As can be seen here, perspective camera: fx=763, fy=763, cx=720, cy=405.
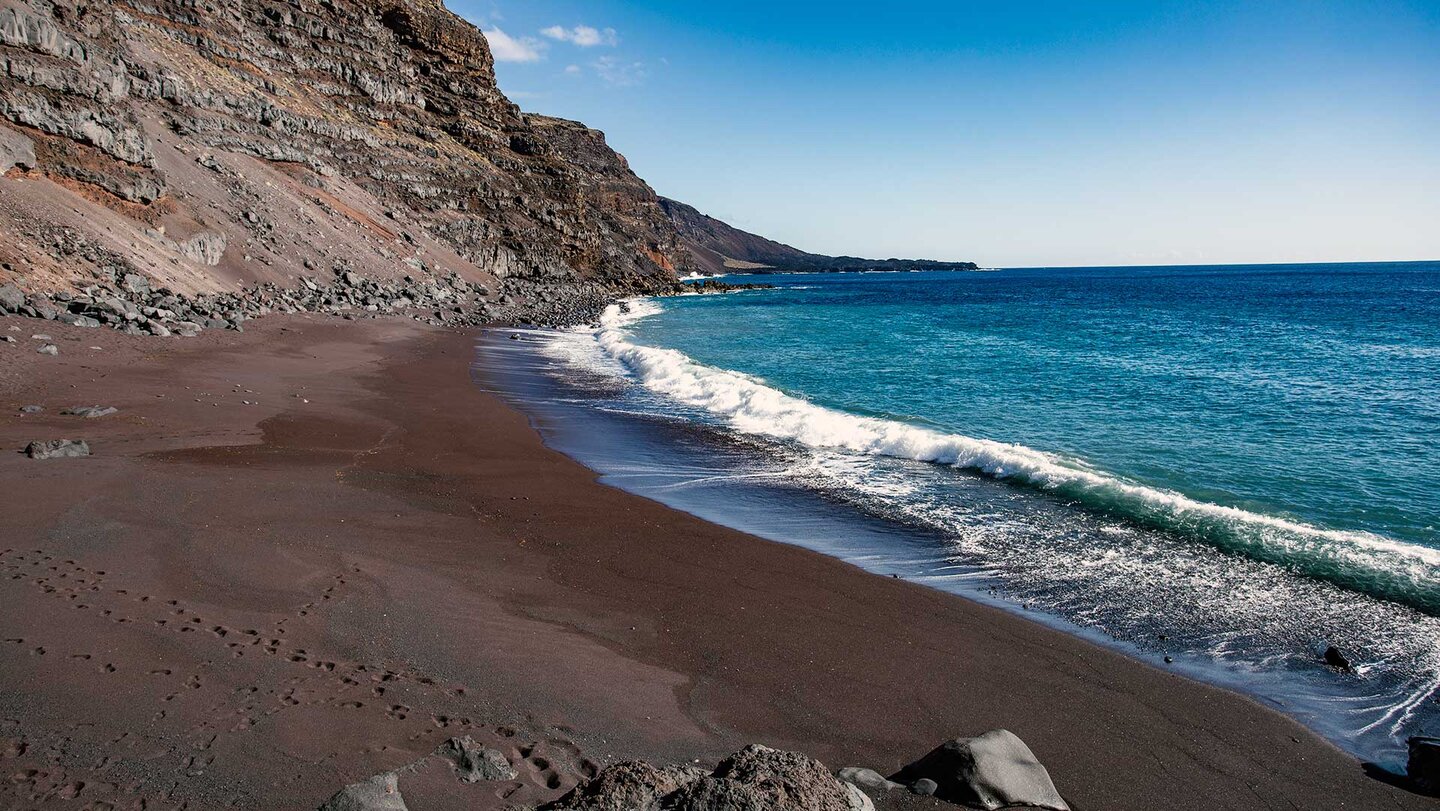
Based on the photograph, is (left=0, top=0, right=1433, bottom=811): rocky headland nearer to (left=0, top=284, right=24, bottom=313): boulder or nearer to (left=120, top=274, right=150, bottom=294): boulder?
(left=0, top=284, right=24, bottom=313): boulder

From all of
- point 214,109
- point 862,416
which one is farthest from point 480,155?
point 862,416

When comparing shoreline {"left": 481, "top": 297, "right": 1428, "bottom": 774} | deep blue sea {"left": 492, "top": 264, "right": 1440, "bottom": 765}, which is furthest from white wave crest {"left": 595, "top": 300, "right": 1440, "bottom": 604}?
shoreline {"left": 481, "top": 297, "right": 1428, "bottom": 774}

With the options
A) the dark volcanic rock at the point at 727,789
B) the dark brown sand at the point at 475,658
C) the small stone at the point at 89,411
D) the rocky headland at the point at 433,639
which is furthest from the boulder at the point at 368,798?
the small stone at the point at 89,411

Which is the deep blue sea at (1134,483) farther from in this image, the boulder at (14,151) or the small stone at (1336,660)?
the boulder at (14,151)

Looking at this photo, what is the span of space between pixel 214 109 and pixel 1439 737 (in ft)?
181

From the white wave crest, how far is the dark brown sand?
4.25 m

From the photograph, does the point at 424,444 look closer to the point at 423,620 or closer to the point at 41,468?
the point at 41,468

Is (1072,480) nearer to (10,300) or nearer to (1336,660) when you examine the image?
(1336,660)

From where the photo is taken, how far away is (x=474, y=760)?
4234 mm

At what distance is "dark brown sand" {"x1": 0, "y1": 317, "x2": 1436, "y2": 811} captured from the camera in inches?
170

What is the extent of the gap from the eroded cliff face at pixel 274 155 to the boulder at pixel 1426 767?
26.1m

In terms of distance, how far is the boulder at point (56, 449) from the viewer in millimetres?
9422

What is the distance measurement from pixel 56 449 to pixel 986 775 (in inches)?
443

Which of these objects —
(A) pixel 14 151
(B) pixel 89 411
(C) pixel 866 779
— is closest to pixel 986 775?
(C) pixel 866 779
